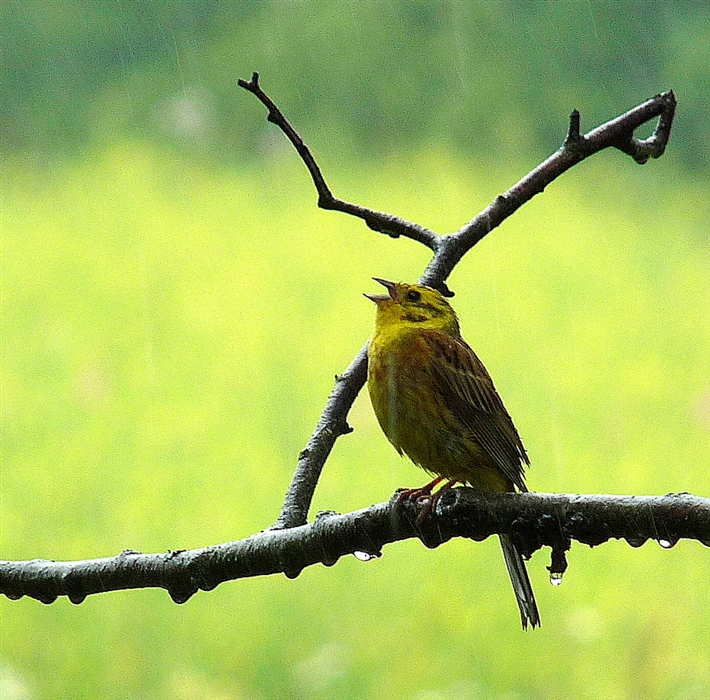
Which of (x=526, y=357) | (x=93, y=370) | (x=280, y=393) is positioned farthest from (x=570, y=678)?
(x=93, y=370)

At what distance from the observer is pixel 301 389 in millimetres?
2115

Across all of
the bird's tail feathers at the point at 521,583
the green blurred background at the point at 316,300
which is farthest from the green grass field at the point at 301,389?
the bird's tail feathers at the point at 521,583

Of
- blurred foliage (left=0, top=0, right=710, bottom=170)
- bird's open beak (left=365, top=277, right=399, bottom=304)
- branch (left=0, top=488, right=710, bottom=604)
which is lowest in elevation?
branch (left=0, top=488, right=710, bottom=604)

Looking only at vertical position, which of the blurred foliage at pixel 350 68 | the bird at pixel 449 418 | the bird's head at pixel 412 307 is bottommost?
the bird at pixel 449 418

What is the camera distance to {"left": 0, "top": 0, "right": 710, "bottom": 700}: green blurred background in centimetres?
188

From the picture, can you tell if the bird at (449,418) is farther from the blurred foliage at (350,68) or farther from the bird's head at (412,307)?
the blurred foliage at (350,68)

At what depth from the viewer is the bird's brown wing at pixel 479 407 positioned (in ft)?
3.53

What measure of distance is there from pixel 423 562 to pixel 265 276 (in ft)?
2.42

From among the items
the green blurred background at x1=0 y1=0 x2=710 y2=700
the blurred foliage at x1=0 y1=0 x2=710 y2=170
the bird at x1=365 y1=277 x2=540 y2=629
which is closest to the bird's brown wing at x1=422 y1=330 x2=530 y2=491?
the bird at x1=365 y1=277 x2=540 y2=629

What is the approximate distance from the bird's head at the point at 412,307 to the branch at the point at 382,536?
1.40 ft

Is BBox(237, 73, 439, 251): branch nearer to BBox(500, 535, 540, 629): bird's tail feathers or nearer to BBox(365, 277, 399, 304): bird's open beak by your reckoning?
BBox(365, 277, 399, 304): bird's open beak

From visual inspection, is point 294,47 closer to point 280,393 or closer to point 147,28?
point 147,28

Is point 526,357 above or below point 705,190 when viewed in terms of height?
below

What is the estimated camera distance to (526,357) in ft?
6.94
